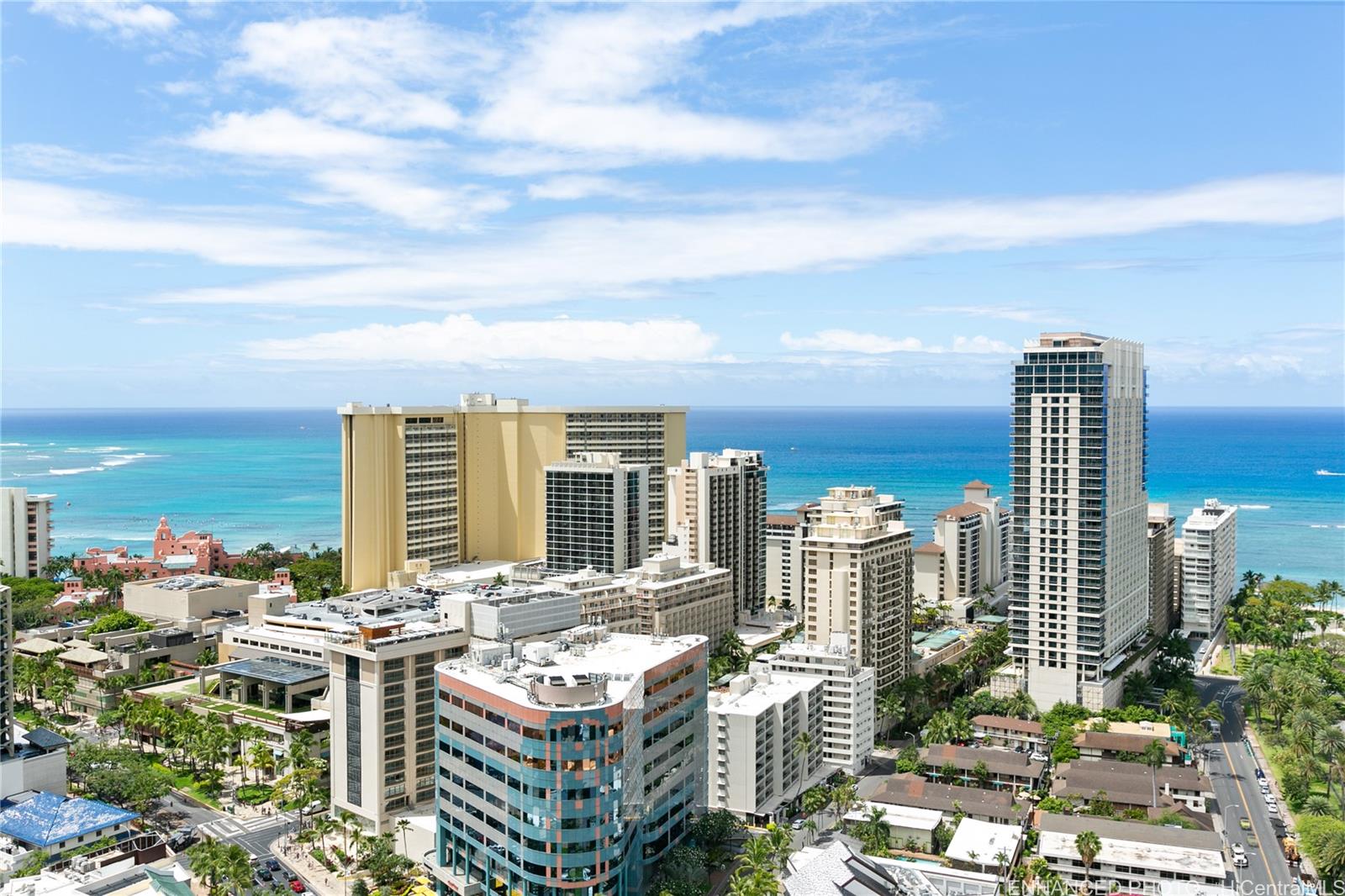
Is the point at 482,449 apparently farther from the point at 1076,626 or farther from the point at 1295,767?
the point at 1295,767

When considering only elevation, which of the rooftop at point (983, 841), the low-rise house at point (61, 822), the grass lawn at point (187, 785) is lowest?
the grass lawn at point (187, 785)

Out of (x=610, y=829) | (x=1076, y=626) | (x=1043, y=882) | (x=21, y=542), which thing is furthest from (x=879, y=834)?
(x=21, y=542)

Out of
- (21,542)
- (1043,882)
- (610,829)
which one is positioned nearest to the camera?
(610,829)

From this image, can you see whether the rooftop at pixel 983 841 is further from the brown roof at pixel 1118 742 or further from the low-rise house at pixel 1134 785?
the brown roof at pixel 1118 742

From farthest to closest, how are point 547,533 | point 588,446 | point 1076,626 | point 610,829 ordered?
point 588,446 < point 547,533 < point 1076,626 < point 610,829

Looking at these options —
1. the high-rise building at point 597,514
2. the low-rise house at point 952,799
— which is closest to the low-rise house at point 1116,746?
the low-rise house at point 952,799

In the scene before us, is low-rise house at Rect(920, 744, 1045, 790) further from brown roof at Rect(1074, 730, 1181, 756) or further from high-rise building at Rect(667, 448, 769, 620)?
high-rise building at Rect(667, 448, 769, 620)
